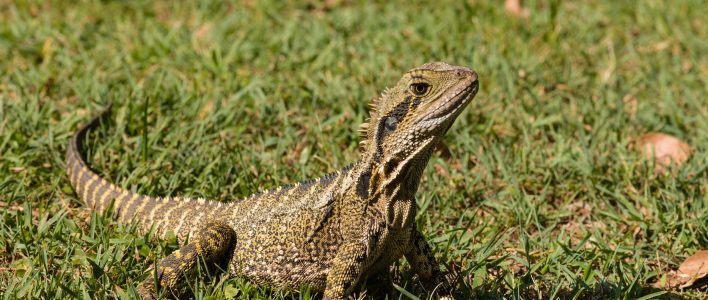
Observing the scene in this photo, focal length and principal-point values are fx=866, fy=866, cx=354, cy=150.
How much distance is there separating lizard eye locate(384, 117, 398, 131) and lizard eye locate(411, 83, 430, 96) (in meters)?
0.19

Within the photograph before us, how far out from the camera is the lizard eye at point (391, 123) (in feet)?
15.5

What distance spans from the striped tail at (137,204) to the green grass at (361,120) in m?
0.11

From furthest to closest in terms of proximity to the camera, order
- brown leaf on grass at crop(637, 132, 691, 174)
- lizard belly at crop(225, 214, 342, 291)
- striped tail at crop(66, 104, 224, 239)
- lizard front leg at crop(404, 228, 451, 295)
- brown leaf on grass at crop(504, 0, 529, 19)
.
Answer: brown leaf on grass at crop(504, 0, 529, 19)
brown leaf on grass at crop(637, 132, 691, 174)
striped tail at crop(66, 104, 224, 239)
lizard front leg at crop(404, 228, 451, 295)
lizard belly at crop(225, 214, 342, 291)

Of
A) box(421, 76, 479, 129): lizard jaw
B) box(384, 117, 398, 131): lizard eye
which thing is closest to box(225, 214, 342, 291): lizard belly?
box(384, 117, 398, 131): lizard eye

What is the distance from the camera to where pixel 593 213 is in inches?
256

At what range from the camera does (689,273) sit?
575 cm

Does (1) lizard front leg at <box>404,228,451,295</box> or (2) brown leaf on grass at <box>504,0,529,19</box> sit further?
(2) brown leaf on grass at <box>504,0,529,19</box>

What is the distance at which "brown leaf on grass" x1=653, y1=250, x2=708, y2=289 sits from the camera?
224 inches

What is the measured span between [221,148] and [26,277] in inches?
82.7

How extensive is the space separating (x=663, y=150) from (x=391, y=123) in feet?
11.0

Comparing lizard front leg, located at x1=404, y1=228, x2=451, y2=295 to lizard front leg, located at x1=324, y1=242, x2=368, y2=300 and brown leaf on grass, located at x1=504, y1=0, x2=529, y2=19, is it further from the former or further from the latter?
brown leaf on grass, located at x1=504, y1=0, x2=529, y2=19

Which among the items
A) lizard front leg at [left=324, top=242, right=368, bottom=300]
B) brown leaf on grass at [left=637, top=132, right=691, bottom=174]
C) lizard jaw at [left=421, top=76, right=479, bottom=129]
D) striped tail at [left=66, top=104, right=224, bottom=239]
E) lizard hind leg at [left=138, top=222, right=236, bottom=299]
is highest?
lizard jaw at [left=421, top=76, right=479, bottom=129]

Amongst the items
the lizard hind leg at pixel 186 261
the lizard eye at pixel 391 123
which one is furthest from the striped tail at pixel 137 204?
the lizard eye at pixel 391 123

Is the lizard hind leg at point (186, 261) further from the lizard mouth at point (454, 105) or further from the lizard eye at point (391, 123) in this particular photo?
the lizard mouth at point (454, 105)
